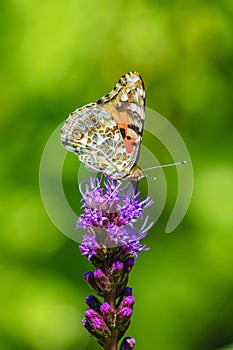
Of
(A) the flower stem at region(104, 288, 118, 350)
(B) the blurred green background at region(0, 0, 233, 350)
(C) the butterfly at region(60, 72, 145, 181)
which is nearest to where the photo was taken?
(A) the flower stem at region(104, 288, 118, 350)

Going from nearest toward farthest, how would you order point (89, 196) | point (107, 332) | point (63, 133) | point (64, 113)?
1. point (107, 332)
2. point (89, 196)
3. point (63, 133)
4. point (64, 113)

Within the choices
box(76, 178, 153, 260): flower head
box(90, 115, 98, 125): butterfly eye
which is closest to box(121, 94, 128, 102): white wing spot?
box(90, 115, 98, 125): butterfly eye

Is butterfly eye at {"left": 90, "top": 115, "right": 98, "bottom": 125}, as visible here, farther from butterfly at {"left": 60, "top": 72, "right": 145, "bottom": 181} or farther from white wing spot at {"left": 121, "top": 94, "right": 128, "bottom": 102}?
white wing spot at {"left": 121, "top": 94, "right": 128, "bottom": 102}

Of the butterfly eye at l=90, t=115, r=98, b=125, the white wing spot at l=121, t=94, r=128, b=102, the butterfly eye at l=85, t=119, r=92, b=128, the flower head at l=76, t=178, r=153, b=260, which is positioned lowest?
the flower head at l=76, t=178, r=153, b=260

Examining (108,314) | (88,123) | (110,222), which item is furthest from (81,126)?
(108,314)

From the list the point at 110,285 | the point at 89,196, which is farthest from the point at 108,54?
the point at 110,285

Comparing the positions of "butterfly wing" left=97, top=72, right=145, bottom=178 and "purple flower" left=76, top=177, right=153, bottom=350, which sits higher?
"butterfly wing" left=97, top=72, right=145, bottom=178

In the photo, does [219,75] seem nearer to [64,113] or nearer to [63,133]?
[64,113]

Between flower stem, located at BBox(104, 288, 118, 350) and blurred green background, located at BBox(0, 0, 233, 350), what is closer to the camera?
flower stem, located at BBox(104, 288, 118, 350)
